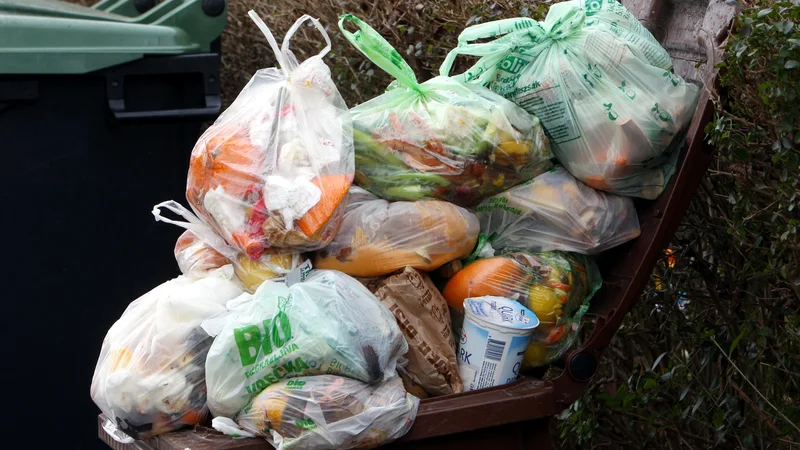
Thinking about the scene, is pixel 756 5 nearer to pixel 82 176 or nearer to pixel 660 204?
pixel 660 204

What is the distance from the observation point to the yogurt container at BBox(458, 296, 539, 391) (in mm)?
2180

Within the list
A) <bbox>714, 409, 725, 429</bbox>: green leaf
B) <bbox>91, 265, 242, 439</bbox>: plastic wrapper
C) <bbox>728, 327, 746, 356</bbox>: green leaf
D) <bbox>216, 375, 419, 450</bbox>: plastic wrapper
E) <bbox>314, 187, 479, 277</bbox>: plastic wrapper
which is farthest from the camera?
<bbox>714, 409, 725, 429</bbox>: green leaf

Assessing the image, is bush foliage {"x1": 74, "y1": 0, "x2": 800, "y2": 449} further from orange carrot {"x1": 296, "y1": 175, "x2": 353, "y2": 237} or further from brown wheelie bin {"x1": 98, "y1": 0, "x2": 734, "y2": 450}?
orange carrot {"x1": 296, "y1": 175, "x2": 353, "y2": 237}

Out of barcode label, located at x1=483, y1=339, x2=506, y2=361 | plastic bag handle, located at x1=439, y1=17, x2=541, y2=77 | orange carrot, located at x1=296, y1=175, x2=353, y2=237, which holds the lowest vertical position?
barcode label, located at x1=483, y1=339, x2=506, y2=361

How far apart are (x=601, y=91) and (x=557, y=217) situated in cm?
33

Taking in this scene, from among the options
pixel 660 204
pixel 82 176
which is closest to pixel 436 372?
pixel 660 204

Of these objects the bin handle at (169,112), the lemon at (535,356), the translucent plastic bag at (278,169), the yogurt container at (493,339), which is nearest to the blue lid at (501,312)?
the yogurt container at (493,339)

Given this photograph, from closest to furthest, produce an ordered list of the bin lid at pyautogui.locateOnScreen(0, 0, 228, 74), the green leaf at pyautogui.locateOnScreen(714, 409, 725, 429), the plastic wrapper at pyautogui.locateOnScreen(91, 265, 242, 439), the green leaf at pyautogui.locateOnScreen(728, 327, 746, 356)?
1. the plastic wrapper at pyautogui.locateOnScreen(91, 265, 242, 439)
2. the green leaf at pyautogui.locateOnScreen(728, 327, 746, 356)
3. the green leaf at pyautogui.locateOnScreen(714, 409, 725, 429)
4. the bin lid at pyautogui.locateOnScreen(0, 0, 228, 74)

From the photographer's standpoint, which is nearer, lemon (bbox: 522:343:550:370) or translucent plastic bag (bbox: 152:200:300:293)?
translucent plastic bag (bbox: 152:200:300:293)

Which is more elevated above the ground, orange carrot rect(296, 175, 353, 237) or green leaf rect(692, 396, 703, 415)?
orange carrot rect(296, 175, 353, 237)

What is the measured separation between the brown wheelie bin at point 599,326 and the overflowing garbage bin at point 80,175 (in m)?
1.31

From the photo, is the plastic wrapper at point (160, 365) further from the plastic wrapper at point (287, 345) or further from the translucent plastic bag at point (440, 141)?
the translucent plastic bag at point (440, 141)

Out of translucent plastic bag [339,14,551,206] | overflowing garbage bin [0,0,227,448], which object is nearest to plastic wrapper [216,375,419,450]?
translucent plastic bag [339,14,551,206]

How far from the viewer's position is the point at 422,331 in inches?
87.7
